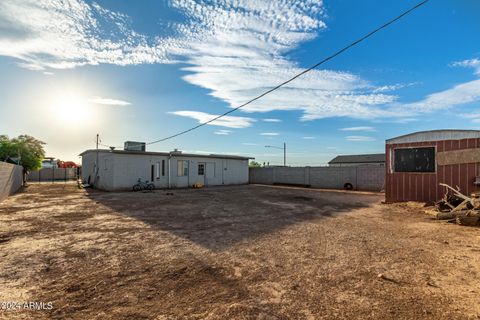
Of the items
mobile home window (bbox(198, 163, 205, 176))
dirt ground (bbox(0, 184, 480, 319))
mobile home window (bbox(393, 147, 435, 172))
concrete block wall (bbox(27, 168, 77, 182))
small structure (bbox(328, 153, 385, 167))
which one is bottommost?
dirt ground (bbox(0, 184, 480, 319))

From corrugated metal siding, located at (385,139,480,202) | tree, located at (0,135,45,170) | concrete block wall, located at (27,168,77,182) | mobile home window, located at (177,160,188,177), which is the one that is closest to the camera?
corrugated metal siding, located at (385,139,480,202)

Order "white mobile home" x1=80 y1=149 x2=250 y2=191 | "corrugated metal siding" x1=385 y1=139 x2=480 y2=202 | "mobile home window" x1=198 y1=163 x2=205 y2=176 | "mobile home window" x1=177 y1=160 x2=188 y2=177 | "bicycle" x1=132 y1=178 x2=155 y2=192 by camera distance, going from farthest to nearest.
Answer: "mobile home window" x1=198 y1=163 x2=205 y2=176 → "mobile home window" x1=177 y1=160 x2=188 y2=177 → "bicycle" x1=132 y1=178 x2=155 y2=192 → "white mobile home" x1=80 y1=149 x2=250 y2=191 → "corrugated metal siding" x1=385 y1=139 x2=480 y2=202

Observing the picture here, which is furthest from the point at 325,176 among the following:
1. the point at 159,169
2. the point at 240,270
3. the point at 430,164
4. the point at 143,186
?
the point at 240,270

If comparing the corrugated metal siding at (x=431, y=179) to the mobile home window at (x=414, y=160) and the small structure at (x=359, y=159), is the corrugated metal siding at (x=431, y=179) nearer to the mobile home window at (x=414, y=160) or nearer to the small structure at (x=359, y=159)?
the mobile home window at (x=414, y=160)

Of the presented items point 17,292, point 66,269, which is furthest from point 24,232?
point 17,292

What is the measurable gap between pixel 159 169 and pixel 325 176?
14884mm

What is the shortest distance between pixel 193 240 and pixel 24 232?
439 centimetres

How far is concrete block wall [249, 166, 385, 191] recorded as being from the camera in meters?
22.0

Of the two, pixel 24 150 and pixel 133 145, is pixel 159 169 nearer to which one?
pixel 133 145

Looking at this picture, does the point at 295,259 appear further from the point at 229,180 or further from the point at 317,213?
the point at 229,180

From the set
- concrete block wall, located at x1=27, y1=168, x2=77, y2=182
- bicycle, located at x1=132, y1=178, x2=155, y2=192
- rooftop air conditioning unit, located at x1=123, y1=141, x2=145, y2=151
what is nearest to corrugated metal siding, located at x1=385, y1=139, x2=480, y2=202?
bicycle, located at x1=132, y1=178, x2=155, y2=192

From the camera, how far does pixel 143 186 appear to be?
66.7 ft

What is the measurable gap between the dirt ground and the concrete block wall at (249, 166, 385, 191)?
49.8ft

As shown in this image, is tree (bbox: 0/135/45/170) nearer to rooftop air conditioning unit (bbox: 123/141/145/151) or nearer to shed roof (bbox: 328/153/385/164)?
rooftop air conditioning unit (bbox: 123/141/145/151)
